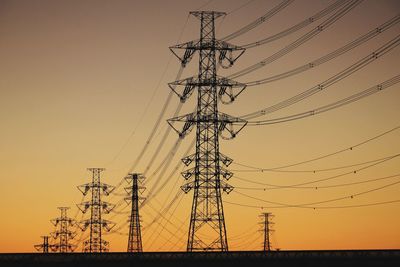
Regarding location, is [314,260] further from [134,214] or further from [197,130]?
[134,214]

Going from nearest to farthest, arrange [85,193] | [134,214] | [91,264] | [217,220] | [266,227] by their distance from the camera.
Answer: [91,264] < [217,220] < [134,214] < [85,193] < [266,227]

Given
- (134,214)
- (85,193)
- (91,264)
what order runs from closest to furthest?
(91,264) → (134,214) → (85,193)

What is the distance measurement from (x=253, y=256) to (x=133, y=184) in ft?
191

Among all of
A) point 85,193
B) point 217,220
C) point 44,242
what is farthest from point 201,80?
point 44,242

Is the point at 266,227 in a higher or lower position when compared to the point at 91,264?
higher

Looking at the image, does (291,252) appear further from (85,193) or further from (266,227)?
(266,227)

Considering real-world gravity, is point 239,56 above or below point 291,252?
above

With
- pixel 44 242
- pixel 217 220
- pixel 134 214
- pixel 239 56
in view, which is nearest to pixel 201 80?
pixel 239 56

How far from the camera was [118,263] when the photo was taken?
82.2 meters

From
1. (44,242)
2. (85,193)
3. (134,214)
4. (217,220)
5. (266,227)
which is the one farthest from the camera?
(44,242)

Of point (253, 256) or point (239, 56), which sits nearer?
point (253, 256)

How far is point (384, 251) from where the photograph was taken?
A: 276 ft

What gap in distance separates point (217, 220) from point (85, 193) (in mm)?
65053

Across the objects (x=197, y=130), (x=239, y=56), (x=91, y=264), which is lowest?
(x=91, y=264)
